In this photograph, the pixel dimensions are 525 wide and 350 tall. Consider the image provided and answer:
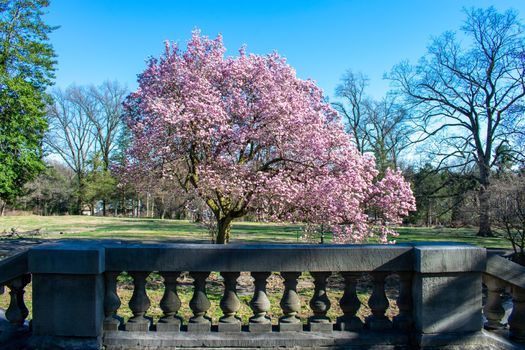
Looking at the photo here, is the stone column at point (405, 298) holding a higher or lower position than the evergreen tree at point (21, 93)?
lower

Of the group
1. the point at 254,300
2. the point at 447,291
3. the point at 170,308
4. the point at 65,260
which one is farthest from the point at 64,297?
the point at 447,291

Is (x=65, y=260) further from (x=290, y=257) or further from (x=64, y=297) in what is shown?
(x=290, y=257)

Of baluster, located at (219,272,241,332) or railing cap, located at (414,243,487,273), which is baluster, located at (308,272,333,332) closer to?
baluster, located at (219,272,241,332)

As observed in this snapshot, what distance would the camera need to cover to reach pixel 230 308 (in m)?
3.29

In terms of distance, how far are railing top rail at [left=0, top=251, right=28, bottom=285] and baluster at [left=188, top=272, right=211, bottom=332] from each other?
4.48 ft

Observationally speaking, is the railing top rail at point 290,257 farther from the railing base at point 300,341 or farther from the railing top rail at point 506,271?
the railing base at point 300,341

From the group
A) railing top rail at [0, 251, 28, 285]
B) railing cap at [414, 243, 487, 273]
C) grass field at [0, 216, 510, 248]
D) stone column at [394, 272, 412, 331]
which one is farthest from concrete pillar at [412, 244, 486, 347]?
grass field at [0, 216, 510, 248]

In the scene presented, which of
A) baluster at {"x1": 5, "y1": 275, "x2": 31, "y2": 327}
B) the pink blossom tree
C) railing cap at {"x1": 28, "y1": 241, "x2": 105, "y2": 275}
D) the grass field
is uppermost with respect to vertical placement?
the pink blossom tree

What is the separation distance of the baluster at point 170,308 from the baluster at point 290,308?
87 cm

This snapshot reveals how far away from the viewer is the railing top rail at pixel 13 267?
10.5 ft

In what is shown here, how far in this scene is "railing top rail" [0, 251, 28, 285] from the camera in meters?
3.21

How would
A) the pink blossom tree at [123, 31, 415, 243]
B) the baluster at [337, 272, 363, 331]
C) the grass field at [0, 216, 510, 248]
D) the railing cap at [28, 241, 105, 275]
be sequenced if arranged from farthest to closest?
1. the grass field at [0, 216, 510, 248]
2. the pink blossom tree at [123, 31, 415, 243]
3. the baluster at [337, 272, 363, 331]
4. the railing cap at [28, 241, 105, 275]

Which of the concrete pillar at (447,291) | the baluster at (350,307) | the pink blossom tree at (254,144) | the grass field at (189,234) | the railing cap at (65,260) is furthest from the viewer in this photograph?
the grass field at (189,234)

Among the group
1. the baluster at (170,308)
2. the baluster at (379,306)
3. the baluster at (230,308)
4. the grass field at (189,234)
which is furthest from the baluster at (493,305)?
the grass field at (189,234)
